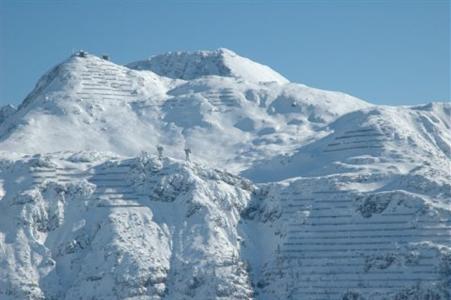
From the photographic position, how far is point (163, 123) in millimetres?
136375

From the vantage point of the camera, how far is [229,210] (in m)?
105

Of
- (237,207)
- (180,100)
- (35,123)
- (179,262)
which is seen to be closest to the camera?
(179,262)

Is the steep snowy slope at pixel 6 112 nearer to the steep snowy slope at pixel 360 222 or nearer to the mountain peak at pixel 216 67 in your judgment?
the mountain peak at pixel 216 67

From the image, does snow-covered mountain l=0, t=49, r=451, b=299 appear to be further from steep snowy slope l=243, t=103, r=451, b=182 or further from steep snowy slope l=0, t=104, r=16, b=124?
steep snowy slope l=0, t=104, r=16, b=124

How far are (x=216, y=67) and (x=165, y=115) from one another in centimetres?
4789

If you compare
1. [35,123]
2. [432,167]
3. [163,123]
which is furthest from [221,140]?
[432,167]

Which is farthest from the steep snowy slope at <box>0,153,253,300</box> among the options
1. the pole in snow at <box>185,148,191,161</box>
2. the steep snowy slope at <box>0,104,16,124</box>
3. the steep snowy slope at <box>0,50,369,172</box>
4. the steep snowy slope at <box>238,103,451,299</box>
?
the steep snowy slope at <box>0,104,16,124</box>

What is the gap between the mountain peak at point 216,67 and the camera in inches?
7106

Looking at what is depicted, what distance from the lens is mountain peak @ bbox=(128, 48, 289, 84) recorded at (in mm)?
180500

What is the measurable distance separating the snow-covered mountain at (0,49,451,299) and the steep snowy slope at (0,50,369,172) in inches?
18.3

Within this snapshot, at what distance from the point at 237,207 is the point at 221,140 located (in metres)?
28.7

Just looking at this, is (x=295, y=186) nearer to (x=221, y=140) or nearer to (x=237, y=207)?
(x=237, y=207)

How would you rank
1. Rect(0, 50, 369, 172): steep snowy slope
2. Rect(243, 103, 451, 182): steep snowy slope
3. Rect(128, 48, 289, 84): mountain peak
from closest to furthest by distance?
Rect(243, 103, 451, 182): steep snowy slope < Rect(0, 50, 369, 172): steep snowy slope < Rect(128, 48, 289, 84): mountain peak

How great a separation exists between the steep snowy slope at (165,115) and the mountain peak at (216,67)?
25550mm
